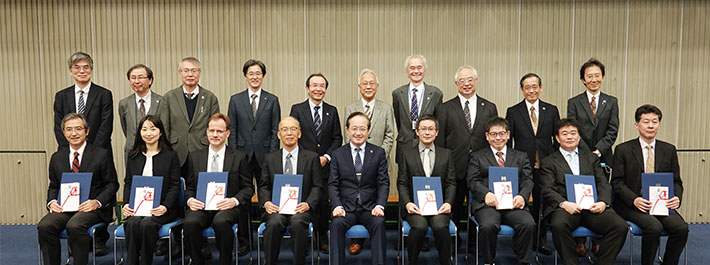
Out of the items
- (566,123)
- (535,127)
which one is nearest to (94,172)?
(535,127)

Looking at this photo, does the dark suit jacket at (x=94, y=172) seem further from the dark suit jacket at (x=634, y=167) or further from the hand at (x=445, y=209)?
the dark suit jacket at (x=634, y=167)

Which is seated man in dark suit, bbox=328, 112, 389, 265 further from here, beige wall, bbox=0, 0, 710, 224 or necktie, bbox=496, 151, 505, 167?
beige wall, bbox=0, 0, 710, 224

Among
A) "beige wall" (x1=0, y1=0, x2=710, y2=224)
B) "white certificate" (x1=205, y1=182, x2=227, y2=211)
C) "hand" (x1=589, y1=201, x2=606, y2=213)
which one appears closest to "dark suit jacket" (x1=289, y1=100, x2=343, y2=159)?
"white certificate" (x1=205, y1=182, x2=227, y2=211)

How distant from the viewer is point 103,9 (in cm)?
577

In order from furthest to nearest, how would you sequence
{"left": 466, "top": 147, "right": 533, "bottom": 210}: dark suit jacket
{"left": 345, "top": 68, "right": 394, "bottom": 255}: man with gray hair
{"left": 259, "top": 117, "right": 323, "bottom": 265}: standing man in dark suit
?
{"left": 345, "top": 68, "right": 394, "bottom": 255}: man with gray hair → {"left": 466, "top": 147, "right": 533, "bottom": 210}: dark suit jacket → {"left": 259, "top": 117, "right": 323, "bottom": 265}: standing man in dark suit

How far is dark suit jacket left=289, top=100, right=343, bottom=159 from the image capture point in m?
4.46

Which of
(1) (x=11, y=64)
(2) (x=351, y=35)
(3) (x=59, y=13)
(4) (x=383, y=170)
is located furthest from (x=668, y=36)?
(1) (x=11, y=64)

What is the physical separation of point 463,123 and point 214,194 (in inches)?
88.4

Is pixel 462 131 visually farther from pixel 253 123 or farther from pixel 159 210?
pixel 159 210

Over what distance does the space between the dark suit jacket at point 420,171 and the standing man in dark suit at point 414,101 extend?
1.30ft

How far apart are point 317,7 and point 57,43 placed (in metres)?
3.13

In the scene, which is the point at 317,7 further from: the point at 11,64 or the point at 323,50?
the point at 11,64

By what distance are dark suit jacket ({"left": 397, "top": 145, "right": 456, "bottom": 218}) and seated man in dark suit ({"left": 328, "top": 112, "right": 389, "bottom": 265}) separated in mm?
154

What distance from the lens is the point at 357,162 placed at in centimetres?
404
